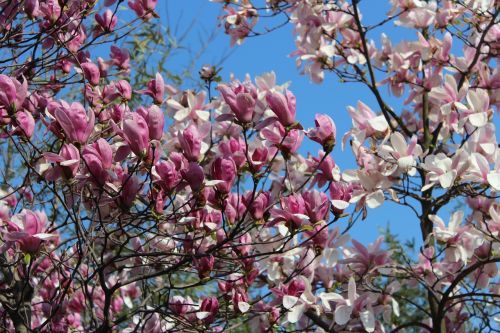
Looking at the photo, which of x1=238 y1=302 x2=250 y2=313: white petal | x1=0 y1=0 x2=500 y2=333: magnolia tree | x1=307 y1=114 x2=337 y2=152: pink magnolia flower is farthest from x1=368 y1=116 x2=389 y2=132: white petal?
x1=238 y1=302 x2=250 y2=313: white petal

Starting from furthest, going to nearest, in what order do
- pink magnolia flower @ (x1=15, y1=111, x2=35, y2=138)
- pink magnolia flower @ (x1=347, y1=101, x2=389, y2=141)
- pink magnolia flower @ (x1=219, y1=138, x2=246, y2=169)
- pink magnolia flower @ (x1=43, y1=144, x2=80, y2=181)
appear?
pink magnolia flower @ (x1=347, y1=101, x2=389, y2=141), pink magnolia flower @ (x1=219, y1=138, x2=246, y2=169), pink magnolia flower @ (x1=15, y1=111, x2=35, y2=138), pink magnolia flower @ (x1=43, y1=144, x2=80, y2=181)

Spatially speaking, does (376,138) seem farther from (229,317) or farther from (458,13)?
(458,13)

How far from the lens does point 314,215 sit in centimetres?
189

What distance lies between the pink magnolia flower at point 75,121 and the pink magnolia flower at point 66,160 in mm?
37

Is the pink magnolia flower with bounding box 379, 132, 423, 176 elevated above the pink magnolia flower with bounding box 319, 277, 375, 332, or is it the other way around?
the pink magnolia flower with bounding box 379, 132, 423, 176

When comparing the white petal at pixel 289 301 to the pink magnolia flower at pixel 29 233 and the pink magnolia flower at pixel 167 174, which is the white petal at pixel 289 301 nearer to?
the pink magnolia flower at pixel 167 174

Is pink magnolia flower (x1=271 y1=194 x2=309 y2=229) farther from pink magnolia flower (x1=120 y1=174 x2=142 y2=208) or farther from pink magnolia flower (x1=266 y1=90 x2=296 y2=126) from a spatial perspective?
pink magnolia flower (x1=120 y1=174 x2=142 y2=208)

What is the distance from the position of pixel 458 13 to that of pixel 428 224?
104 centimetres

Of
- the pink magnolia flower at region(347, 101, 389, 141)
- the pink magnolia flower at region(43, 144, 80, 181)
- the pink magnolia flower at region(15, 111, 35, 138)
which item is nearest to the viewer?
the pink magnolia flower at region(43, 144, 80, 181)

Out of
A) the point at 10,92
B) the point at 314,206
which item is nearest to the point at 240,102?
the point at 314,206

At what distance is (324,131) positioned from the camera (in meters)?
1.87

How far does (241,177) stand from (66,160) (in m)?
1.16

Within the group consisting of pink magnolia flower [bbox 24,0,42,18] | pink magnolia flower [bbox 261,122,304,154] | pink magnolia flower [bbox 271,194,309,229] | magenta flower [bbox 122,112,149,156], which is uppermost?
pink magnolia flower [bbox 24,0,42,18]

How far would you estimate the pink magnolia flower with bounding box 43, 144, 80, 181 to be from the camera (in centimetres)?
166
